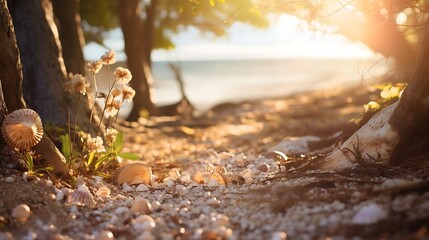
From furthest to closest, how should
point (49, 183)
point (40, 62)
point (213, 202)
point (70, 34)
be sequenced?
point (70, 34), point (40, 62), point (49, 183), point (213, 202)

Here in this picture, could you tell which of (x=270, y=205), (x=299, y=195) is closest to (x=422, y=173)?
(x=299, y=195)

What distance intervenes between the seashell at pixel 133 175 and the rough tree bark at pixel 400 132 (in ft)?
5.35

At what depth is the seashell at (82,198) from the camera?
363 cm

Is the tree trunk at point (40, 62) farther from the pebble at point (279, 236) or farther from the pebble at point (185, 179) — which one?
the pebble at point (279, 236)

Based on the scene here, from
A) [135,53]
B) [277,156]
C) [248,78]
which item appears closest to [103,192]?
[277,156]

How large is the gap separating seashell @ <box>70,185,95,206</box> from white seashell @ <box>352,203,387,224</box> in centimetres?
188

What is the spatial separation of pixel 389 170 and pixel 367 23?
12.0 feet

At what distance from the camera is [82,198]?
12.0ft

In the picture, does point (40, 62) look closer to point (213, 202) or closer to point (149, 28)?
point (213, 202)

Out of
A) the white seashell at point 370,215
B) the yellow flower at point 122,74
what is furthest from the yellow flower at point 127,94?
the white seashell at point 370,215

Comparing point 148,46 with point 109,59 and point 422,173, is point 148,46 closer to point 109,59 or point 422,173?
point 109,59

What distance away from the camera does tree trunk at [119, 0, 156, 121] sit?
466 inches

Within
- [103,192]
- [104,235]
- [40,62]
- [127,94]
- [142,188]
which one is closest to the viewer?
[104,235]

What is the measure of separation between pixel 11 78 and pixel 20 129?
2.63 ft
